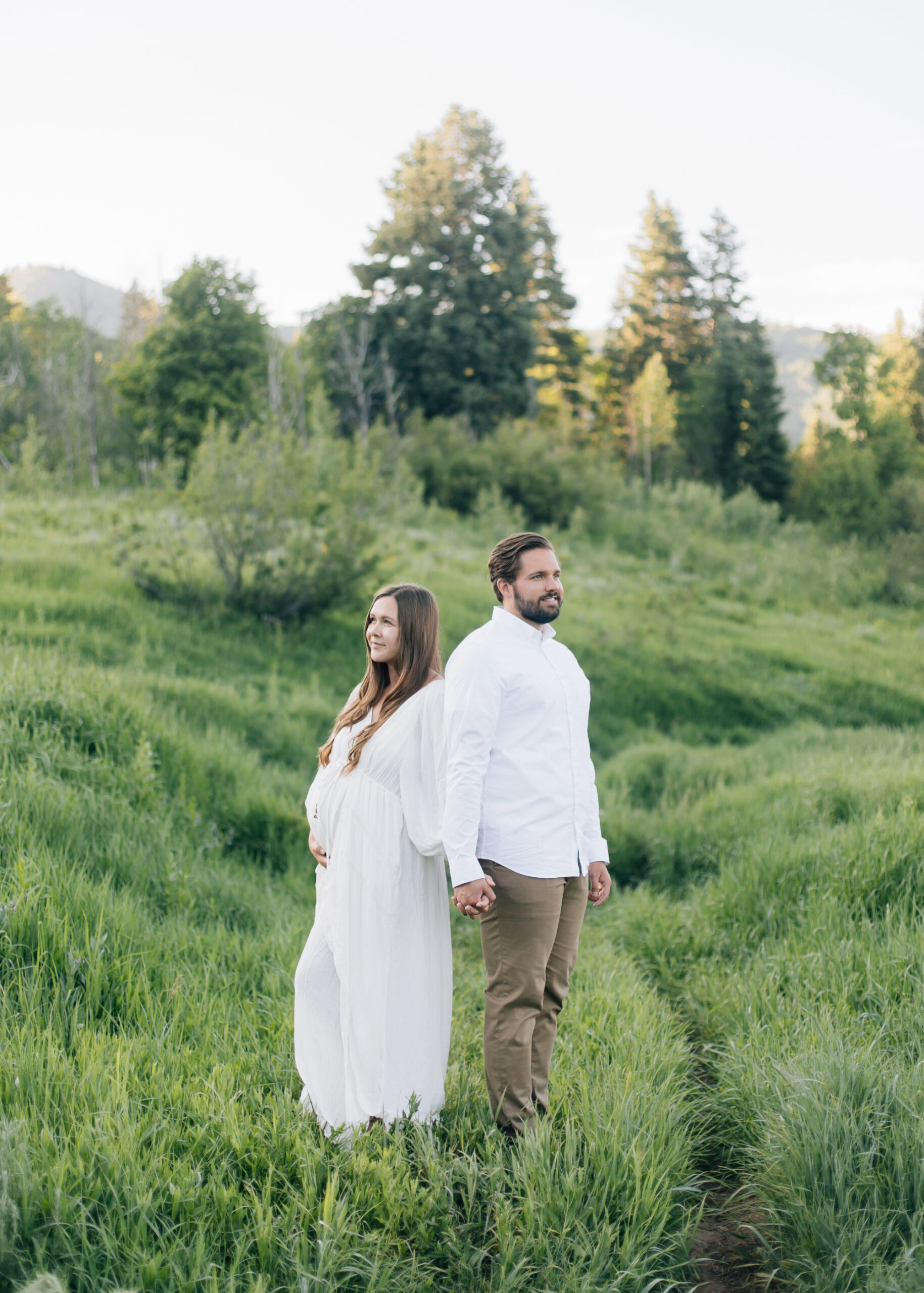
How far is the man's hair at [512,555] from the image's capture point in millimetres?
3412

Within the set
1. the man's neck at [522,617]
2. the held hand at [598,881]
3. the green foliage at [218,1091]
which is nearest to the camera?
the green foliage at [218,1091]

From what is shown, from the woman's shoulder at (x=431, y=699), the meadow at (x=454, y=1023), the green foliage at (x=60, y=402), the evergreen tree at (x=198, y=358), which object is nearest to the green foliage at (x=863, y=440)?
the evergreen tree at (x=198, y=358)

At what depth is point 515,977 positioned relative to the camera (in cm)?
315

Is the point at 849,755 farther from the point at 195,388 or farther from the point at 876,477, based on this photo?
the point at 876,477

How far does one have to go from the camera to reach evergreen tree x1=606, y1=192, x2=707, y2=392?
5212 cm

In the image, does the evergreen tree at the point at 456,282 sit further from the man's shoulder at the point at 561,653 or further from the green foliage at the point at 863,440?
the man's shoulder at the point at 561,653

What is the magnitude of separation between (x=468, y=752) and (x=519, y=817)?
33 cm

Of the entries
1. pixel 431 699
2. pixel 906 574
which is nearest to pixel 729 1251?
pixel 431 699

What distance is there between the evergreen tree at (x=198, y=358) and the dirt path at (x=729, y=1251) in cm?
3398

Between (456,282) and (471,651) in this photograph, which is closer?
(471,651)

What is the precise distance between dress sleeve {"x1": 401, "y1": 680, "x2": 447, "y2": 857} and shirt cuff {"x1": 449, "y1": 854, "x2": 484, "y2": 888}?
21cm

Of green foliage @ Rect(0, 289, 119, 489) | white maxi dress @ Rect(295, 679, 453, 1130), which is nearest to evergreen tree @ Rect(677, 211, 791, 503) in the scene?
green foliage @ Rect(0, 289, 119, 489)

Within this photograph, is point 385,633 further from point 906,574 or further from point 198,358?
point 198,358

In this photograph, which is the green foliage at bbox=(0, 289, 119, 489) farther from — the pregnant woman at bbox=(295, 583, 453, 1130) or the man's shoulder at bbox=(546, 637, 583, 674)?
the man's shoulder at bbox=(546, 637, 583, 674)
